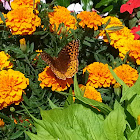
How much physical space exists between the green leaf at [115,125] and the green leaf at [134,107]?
0.34 feet

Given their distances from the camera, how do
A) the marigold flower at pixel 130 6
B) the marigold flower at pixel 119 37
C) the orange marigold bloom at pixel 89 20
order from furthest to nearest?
the marigold flower at pixel 130 6 → the marigold flower at pixel 119 37 → the orange marigold bloom at pixel 89 20

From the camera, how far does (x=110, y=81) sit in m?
1.57

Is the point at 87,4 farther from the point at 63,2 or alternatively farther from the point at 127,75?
the point at 127,75

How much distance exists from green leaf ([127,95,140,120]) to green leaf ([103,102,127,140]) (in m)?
0.10

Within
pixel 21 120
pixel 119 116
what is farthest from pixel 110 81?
pixel 119 116

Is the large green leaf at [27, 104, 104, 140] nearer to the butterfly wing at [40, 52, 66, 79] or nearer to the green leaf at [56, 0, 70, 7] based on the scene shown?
the butterfly wing at [40, 52, 66, 79]

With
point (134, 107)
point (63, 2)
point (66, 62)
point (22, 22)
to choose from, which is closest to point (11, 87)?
point (66, 62)

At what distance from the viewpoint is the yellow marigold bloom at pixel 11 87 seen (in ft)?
4.61

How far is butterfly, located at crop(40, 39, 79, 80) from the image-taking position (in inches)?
56.2

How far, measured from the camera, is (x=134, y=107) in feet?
3.40

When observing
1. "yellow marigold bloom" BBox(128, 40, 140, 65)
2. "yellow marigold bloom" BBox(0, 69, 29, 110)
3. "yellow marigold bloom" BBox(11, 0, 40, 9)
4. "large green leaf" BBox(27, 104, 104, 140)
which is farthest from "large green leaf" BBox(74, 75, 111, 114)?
"yellow marigold bloom" BBox(11, 0, 40, 9)

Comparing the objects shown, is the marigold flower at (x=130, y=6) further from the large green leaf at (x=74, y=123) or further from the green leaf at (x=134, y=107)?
the large green leaf at (x=74, y=123)

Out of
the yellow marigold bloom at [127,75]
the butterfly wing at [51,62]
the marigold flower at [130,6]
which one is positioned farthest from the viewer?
the marigold flower at [130,6]

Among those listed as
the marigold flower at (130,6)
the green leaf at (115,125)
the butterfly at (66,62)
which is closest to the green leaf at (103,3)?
the marigold flower at (130,6)
